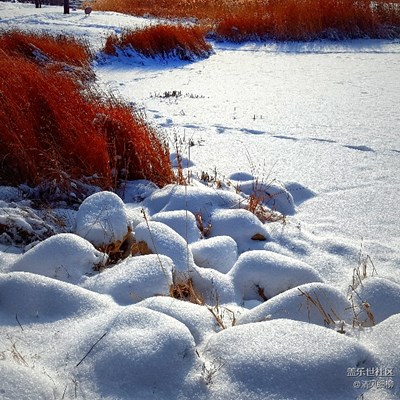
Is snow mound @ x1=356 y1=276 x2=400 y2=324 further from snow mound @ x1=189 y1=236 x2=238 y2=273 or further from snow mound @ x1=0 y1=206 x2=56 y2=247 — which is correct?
snow mound @ x1=0 y1=206 x2=56 y2=247

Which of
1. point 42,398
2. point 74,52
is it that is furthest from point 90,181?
point 74,52

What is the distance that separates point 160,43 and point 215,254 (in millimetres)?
8396

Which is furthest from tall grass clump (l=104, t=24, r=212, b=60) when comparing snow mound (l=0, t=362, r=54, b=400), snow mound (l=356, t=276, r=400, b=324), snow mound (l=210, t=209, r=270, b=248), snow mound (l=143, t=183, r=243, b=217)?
snow mound (l=0, t=362, r=54, b=400)

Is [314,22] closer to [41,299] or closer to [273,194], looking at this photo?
[273,194]

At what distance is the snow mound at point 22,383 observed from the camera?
124 centimetres

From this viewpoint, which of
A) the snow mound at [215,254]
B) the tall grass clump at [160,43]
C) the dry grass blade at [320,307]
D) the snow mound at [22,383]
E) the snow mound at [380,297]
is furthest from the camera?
the tall grass clump at [160,43]

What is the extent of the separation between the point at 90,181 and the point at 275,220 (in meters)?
1.38

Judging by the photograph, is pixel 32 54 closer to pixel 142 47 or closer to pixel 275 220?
pixel 142 47

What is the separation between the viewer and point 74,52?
27.5ft

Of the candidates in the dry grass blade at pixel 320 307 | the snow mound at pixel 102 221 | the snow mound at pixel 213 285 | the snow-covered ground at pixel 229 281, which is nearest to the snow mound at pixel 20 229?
the snow-covered ground at pixel 229 281

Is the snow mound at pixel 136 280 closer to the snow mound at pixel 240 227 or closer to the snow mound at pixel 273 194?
Result: the snow mound at pixel 240 227

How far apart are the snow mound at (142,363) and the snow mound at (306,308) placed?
1.26 feet

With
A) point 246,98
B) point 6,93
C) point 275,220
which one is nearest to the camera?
point 275,220

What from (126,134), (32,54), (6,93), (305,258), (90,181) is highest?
(32,54)
